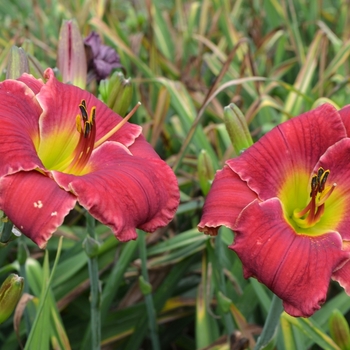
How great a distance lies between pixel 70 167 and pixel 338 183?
37 cm

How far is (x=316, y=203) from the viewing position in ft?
2.55

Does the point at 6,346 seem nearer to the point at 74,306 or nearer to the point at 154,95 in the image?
the point at 74,306

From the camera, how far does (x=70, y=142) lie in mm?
832

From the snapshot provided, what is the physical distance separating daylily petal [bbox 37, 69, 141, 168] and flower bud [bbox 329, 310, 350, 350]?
417 millimetres

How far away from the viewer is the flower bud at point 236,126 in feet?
2.83

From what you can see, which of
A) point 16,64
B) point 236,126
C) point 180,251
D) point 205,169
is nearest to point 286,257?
point 236,126

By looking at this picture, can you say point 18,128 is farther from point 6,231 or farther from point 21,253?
point 21,253

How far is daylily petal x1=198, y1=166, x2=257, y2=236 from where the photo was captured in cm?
72

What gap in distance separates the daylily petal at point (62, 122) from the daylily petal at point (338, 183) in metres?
0.27

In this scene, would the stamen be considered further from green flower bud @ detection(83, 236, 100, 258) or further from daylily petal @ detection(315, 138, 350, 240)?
daylily petal @ detection(315, 138, 350, 240)

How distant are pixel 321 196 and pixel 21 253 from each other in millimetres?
505

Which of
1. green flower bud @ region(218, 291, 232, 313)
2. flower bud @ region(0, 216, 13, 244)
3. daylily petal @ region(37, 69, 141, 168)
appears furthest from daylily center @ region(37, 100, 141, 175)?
green flower bud @ region(218, 291, 232, 313)

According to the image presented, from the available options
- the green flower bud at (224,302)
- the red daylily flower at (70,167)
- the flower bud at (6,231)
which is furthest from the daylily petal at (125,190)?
the green flower bud at (224,302)

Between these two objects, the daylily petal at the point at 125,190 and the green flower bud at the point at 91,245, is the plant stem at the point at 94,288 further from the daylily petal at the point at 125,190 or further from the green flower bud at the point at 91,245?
the daylily petal at the point at 125,190
